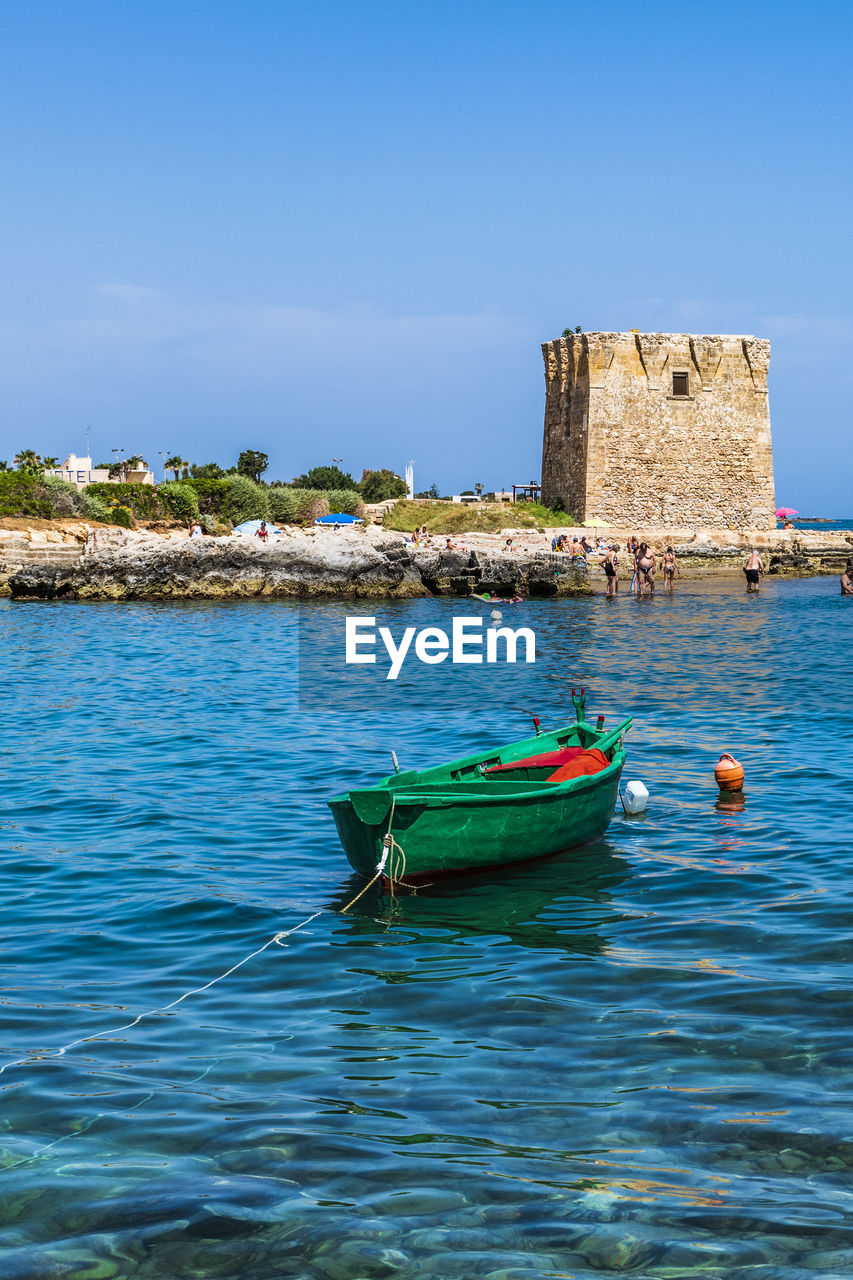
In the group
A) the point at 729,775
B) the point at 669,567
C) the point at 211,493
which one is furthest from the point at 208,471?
the point at 729,775

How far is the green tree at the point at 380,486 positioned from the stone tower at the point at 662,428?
21.0 metres

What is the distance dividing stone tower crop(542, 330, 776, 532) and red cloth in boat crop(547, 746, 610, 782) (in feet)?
143

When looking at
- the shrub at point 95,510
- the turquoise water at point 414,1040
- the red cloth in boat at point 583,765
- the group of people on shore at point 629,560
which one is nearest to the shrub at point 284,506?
the shrub at point 95,510

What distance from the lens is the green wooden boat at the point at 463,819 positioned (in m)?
7.57

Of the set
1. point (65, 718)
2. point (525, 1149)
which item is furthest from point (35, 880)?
point (65, 718)

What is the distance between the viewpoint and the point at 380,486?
76250 mm

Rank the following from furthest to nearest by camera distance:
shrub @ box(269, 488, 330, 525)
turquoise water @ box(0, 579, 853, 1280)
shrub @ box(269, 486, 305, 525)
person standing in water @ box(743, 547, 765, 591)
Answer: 1. shrub @ box(269, 488, 330, 525)
2. shrub @ box(269, 486, 305, 525)
3. person standing in water @ box(743, 547, 765, 591)
4. turquoise water @ box(0, 579, 853, 1280)

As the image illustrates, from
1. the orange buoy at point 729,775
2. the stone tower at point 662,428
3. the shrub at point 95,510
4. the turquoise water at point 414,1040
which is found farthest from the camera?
the stone tower at point 662,428

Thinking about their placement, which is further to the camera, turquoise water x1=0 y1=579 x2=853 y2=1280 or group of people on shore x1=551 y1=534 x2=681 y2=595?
group of people on shore x1=551 y1=534 x2=681 y2=595

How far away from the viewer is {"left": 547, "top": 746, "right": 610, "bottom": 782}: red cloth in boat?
9.16 meters

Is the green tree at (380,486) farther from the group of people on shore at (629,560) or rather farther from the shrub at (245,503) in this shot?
the group of people on shore at (629,560)

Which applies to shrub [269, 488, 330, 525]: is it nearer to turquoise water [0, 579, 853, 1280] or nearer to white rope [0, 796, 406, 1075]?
turquoise water [0, 579, 853, 1280]

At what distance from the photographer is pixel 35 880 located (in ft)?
27.0

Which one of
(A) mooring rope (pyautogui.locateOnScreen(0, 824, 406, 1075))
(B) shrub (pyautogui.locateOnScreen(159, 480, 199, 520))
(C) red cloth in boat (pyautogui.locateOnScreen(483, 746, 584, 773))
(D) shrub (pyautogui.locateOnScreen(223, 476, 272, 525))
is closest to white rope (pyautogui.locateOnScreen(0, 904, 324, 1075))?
(A) mooring rope (pyautogui.locateOnScreen(0, 824, 406, 1075))
